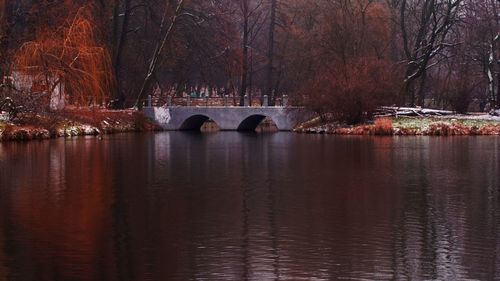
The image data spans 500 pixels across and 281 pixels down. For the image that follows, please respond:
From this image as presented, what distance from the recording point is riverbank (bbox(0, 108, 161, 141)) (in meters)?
37.7

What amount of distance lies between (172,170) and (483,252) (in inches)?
532

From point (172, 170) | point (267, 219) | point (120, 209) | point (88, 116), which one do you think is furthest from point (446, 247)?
point (88, 116)

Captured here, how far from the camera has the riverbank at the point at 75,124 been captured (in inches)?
1484

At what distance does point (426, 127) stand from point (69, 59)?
20358 mm

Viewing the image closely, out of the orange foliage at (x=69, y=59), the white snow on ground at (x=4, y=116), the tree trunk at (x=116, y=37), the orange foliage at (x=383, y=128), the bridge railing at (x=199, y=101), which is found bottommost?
the orange foliage at (x=383, y=128)

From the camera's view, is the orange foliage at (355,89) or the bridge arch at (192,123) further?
the bridge arch at (192,123)

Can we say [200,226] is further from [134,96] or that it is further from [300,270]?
[134,96]

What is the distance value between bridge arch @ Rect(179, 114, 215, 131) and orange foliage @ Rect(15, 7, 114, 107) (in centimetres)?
1612

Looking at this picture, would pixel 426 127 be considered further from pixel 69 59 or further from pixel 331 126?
pixel 69 59

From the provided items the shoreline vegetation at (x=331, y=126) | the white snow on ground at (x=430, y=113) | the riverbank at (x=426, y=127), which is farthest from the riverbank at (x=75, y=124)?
the white snow on ground at (x=430, y=113)

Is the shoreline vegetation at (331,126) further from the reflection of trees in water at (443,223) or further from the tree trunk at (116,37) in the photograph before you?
the reflection of trees in water at (443,223)

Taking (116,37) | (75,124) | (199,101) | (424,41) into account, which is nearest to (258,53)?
(199,101)

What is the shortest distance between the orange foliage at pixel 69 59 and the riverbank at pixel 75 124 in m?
1.80

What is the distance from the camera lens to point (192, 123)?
5972cm
